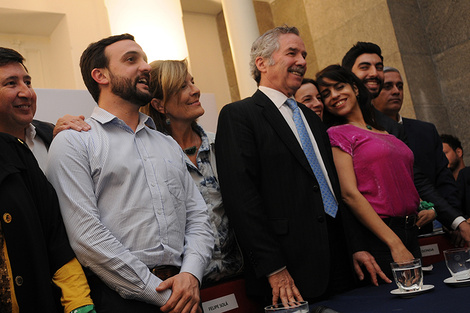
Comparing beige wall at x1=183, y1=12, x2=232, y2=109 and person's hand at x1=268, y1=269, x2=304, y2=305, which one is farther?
beige wall at x1=183, y1=12, x2=232, y2=109

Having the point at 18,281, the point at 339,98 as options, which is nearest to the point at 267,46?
the point at 339,98

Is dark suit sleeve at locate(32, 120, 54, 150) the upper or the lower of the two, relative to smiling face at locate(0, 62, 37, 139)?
lower

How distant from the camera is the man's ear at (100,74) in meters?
2.10

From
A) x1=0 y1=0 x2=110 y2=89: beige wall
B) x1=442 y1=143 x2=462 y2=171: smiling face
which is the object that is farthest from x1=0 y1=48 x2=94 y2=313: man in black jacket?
x1=0 y1=0 x2=110 y2=89: beige wall

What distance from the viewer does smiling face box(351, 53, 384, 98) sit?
Result: 11.3 ft

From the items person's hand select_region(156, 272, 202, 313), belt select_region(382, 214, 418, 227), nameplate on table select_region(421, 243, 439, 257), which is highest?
belt select_region(382, 214, 418, 227)

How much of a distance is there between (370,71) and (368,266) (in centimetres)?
173

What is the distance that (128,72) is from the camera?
2.07 metres

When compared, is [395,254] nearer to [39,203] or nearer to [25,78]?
[39,203]

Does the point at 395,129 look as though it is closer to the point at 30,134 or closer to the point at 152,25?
the point at 30,134

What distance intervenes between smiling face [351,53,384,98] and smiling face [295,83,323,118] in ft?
1.96

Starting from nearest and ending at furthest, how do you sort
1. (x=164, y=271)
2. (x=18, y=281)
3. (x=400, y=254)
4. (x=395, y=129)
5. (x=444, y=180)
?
(x=18, y=281), (x=164, y=271), (x=400, y=254), (x=395, y=129), (x=444, y=180)

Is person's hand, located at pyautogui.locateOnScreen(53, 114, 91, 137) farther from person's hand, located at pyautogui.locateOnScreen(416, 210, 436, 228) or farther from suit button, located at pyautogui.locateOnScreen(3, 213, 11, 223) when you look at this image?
person's hand, located at pyautogui.locateOnScreen(416, 210, 436, 228)

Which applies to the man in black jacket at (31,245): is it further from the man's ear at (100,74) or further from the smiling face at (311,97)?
the smiling face at (311,97)
